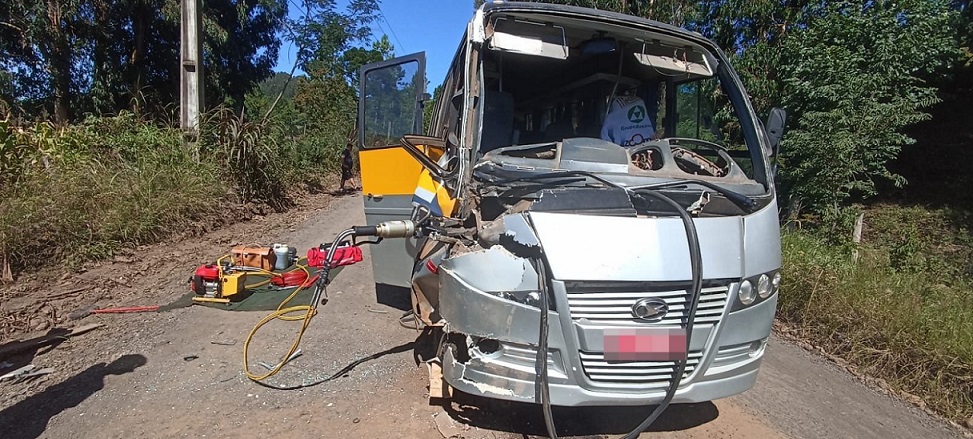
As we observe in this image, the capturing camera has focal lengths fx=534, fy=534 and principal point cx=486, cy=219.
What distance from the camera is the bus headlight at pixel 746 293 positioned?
2.71 m

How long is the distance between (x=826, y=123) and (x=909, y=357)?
4599mm

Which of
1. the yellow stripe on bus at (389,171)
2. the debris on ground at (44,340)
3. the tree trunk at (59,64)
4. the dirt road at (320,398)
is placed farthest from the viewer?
the tree trunk at (59,64)

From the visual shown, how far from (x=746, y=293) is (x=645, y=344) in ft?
2.10

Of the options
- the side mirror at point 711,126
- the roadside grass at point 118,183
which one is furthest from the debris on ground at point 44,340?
the side mirror at point 711,126

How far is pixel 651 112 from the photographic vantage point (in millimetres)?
4492

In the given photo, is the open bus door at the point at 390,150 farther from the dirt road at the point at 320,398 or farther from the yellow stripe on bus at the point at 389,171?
the dirt road at the point at 320,398

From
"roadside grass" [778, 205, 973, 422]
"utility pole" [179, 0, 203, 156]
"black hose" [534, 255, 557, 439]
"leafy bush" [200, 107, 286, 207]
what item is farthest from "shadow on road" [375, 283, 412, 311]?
"utility pole" [179, 0, 203, 156]

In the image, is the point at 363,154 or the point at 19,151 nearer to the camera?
the point at 363,154

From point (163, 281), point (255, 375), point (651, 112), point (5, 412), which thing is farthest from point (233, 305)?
point (651, 112)

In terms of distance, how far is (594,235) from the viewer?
8.29 ft

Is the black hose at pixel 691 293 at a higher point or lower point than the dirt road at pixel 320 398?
higher

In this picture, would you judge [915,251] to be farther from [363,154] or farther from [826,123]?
[363,154]

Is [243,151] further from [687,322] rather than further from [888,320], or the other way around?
[888,320]

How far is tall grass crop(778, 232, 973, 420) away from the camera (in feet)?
13.4
